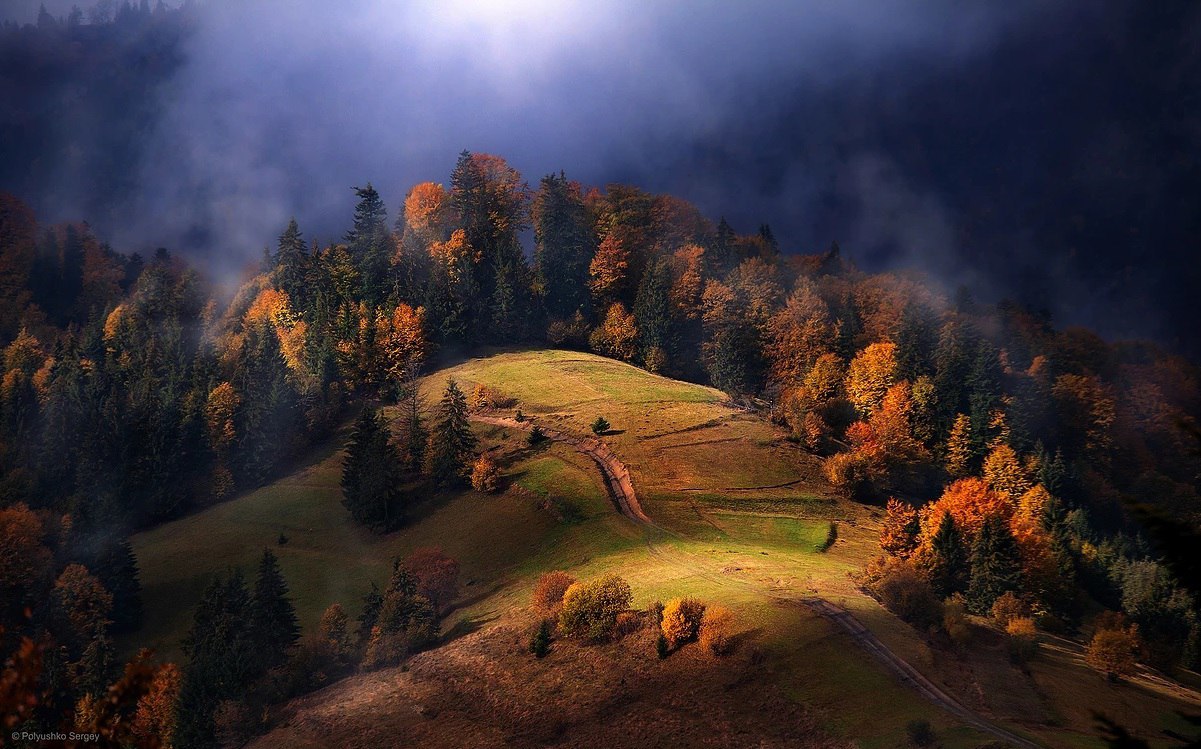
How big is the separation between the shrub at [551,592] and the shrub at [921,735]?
26.1 metres

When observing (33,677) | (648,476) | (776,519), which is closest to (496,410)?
(648,476)

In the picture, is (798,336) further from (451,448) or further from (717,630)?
(717,630)

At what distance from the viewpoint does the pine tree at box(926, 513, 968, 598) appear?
207 ft

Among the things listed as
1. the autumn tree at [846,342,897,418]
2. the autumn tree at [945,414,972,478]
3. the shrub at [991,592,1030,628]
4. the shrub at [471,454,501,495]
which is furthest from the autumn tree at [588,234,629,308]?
the shrub at [991,592,1030,628]

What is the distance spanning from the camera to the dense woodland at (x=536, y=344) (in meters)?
71.2

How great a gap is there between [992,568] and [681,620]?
105ft

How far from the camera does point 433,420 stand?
10494cm

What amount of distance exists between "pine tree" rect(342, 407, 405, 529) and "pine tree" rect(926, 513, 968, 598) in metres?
55.5

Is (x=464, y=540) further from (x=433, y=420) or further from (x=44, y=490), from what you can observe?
(x=44, y=490)

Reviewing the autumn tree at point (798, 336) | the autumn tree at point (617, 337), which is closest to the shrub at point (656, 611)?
the autumn tree at point (798, 336)

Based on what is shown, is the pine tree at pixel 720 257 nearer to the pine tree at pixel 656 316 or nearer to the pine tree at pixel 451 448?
the pine tree at pixel 656 316

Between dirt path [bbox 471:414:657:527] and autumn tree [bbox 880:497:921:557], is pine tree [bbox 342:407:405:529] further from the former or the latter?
autumn tree [bbox 880:497:921:557]

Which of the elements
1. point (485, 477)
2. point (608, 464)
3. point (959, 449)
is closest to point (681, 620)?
point (608, 464)

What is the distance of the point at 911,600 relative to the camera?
164ft
